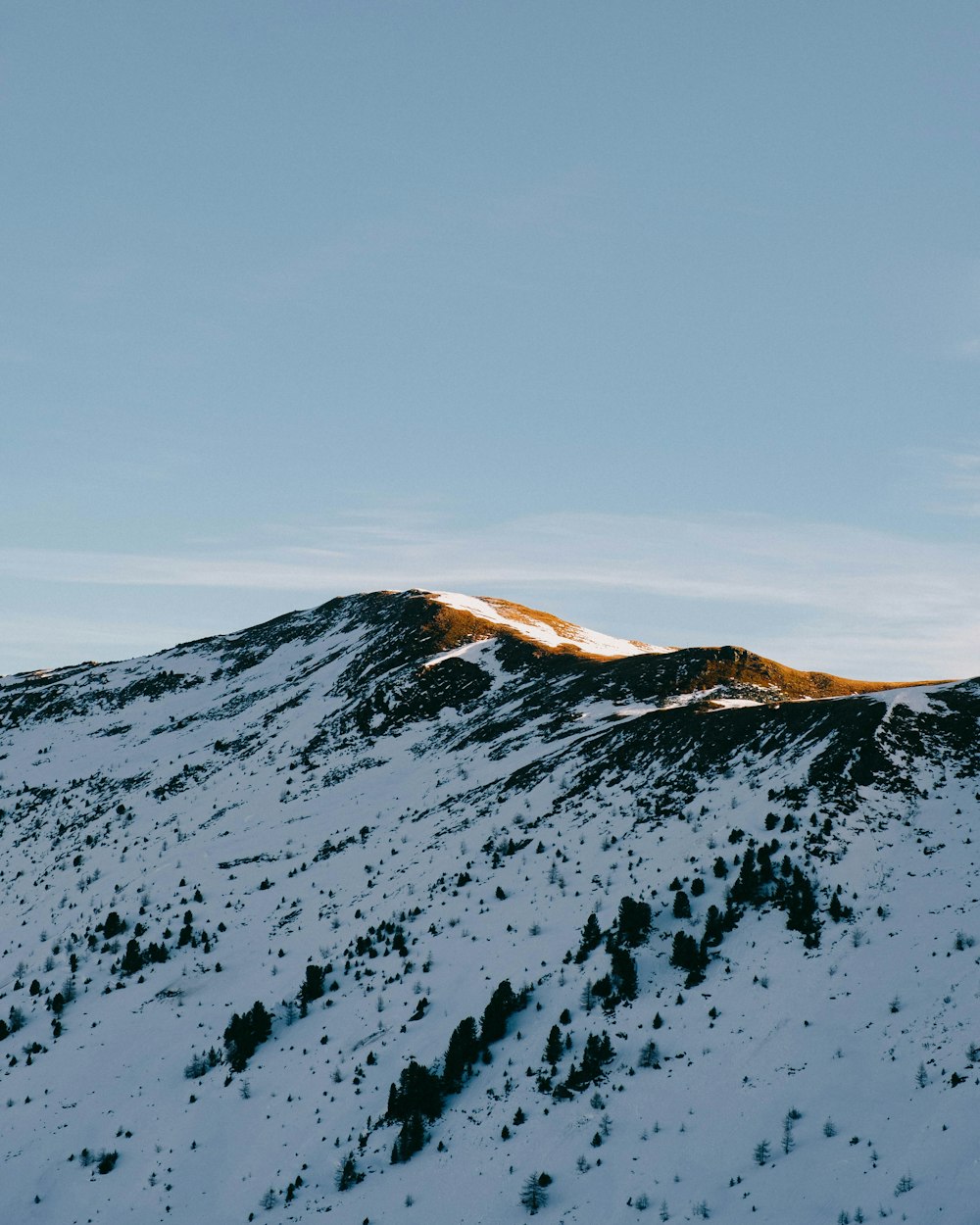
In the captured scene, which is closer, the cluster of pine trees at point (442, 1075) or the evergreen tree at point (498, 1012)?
the cluster of pine trees at point (442, 1075)

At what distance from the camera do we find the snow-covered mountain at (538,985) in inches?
966

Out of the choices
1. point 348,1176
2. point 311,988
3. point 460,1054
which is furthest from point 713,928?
point 311,988

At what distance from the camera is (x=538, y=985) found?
111 feet

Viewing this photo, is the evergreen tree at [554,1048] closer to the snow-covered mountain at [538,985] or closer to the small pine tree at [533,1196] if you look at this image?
the snow-covered mountain at [538,985]

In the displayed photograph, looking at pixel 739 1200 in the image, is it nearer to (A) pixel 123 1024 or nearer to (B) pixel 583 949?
(B) pixel 583 949

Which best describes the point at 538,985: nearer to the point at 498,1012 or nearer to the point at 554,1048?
the point at 498,1012

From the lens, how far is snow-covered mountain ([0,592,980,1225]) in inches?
966

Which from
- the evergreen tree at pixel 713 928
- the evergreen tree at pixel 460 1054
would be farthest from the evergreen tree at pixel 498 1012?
the evergreen tree at pixel 713 928

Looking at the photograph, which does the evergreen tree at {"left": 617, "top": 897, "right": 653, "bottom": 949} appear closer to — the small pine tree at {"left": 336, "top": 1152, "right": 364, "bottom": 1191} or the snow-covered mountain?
the snow-covered mountain

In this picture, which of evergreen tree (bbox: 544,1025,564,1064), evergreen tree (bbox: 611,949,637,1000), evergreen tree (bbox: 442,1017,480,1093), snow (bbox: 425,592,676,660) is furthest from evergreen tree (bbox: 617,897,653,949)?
snow (bbox: 425,592,676,660)

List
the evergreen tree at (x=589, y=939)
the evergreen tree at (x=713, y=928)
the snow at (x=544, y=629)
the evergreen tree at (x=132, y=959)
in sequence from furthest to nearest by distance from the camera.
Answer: the snow at (x=544, y=629), the evergreen tree at (x=132, y=959), the evergreen tree at (x=589, y=939), the evergreen tree at (x=713, y=928)

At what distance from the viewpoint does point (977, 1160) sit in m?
20.2

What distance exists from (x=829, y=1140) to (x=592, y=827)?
24.0 meters

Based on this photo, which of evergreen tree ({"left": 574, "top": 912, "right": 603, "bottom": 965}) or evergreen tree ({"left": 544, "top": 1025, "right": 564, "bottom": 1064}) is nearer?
evergreen tree ({"left": 544, "top": 1025, "right": 564, "bottom": 1064})
